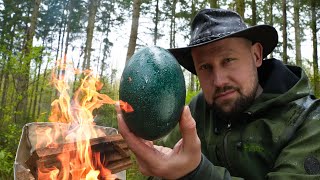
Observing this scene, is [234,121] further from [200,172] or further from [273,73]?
[200,172]

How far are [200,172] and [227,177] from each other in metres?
0.24

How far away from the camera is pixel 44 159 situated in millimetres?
1980

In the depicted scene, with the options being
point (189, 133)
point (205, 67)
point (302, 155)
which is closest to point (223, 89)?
point (205, 67)

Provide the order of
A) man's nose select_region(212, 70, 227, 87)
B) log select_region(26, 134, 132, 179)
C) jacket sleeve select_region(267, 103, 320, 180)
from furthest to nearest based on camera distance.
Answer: man's nose select_region(212, 70, 227, 87)
log select_region(26, 134, 132, 179)
jacket sleeve select_region(267, 103, 320, 180)

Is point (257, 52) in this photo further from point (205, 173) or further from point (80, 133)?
point (80, 133)

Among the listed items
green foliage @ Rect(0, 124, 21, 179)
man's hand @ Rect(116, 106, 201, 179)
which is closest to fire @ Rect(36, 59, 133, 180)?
man's hand @ Rect(116, 106, 201, 179)

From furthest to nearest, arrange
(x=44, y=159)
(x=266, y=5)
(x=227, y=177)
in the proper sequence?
1. (x=266, y=5)
2. (x=44, y=159)
3. (x=227, y=177)

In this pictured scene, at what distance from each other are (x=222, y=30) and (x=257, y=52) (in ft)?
1.77

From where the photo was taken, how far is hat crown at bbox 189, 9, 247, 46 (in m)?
2.39

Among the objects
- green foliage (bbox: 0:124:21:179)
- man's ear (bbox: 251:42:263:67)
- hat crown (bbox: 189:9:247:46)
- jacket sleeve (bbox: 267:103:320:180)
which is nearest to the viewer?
jacket sleeve (bbox: 267:103:320:180)

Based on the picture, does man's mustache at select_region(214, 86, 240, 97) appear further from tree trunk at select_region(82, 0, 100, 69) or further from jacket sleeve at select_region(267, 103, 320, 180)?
tree trunk at select_region(82, 0, 100, 69)

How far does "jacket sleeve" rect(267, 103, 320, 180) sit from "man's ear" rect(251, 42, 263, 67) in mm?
769

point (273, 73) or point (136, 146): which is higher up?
point (273, 73)

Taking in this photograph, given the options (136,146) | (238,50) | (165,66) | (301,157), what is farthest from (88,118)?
(301,157)
